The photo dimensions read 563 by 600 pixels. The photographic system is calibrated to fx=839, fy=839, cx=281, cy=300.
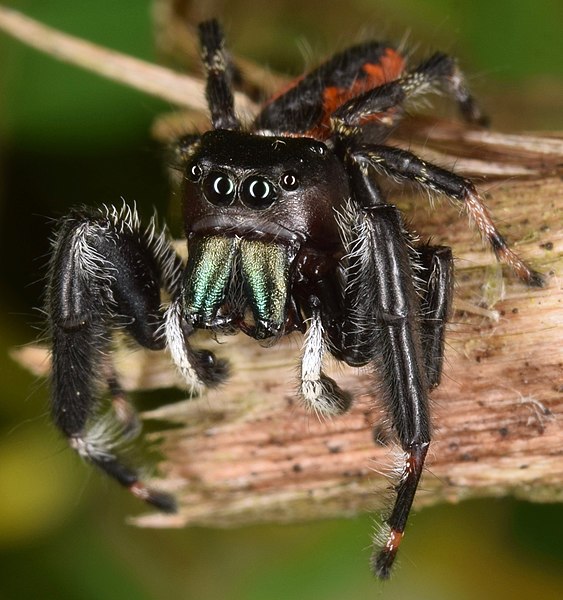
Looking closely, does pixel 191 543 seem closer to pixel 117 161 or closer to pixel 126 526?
pixel 126 526

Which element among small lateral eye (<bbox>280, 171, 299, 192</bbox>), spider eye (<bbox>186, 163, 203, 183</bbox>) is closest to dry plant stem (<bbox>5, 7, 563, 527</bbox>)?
small lateral eye (<bbox>280, 171, 299, 192</bbox>)

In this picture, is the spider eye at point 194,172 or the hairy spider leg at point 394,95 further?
the hairy spider leg at point 394,95

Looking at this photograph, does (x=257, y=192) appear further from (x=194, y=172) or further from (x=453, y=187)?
(x=453, y=187)

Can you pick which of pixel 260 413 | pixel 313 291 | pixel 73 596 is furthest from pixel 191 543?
pixel 313 291

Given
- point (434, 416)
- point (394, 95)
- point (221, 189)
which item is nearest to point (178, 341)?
point (221, 189)

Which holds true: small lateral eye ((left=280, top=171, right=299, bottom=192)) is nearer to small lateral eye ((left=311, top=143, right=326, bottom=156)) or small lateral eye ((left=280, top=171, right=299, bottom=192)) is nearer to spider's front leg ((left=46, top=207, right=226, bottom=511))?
small lateral eye ((left=311, top=143, right=326, bottom=156))

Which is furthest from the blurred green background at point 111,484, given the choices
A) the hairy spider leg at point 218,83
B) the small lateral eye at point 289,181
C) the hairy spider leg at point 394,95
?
the small lateral eye at point 289,181

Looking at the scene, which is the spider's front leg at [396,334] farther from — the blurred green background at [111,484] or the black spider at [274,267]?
the blurred green background at [111,484]
